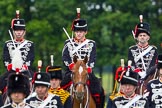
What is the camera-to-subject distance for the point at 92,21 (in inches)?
1516

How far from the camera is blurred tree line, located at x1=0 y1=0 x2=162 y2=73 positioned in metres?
36.5

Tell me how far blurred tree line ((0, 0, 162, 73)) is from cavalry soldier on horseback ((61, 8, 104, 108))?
55.6 feet

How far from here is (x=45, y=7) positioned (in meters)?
37.9

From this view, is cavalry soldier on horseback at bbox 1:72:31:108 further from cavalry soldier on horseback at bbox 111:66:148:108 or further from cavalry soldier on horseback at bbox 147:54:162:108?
cavalry soldier on horseback at bbox 147:54:162:108

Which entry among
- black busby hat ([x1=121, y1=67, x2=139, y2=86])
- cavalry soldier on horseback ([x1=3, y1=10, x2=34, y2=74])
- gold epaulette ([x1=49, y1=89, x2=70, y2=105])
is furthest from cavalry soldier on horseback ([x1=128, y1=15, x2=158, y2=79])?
black busby hat ([x1=121, y1=67, x2=139, y2=86])

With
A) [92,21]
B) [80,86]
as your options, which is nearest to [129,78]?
[80,86]

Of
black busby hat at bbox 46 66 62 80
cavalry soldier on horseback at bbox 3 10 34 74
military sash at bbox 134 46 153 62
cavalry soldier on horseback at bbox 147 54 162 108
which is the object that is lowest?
cavalry soldier on horseback at bbox 147 54 162 108

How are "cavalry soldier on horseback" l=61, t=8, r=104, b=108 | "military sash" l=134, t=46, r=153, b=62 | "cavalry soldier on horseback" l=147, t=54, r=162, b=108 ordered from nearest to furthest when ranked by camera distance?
"cavalry soldier on horseback" l=147, t=54, r=162, b=108, "cavalry soldier on horseback" l=61, t=8, r=104, b=108, "military sash" l=134, t=46, r=153, b=62

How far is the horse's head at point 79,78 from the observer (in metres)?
15.6

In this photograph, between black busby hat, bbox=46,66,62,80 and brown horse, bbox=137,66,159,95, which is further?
black busby hat, bbox=46,66,62,80

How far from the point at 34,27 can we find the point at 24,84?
75.9 ft

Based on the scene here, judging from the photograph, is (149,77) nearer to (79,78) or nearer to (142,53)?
(142,53)

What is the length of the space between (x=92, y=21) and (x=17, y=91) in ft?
83.6

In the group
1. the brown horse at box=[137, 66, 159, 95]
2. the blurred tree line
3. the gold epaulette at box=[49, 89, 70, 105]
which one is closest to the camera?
the gold epaulette at box=[49, 89, 70, 105]
